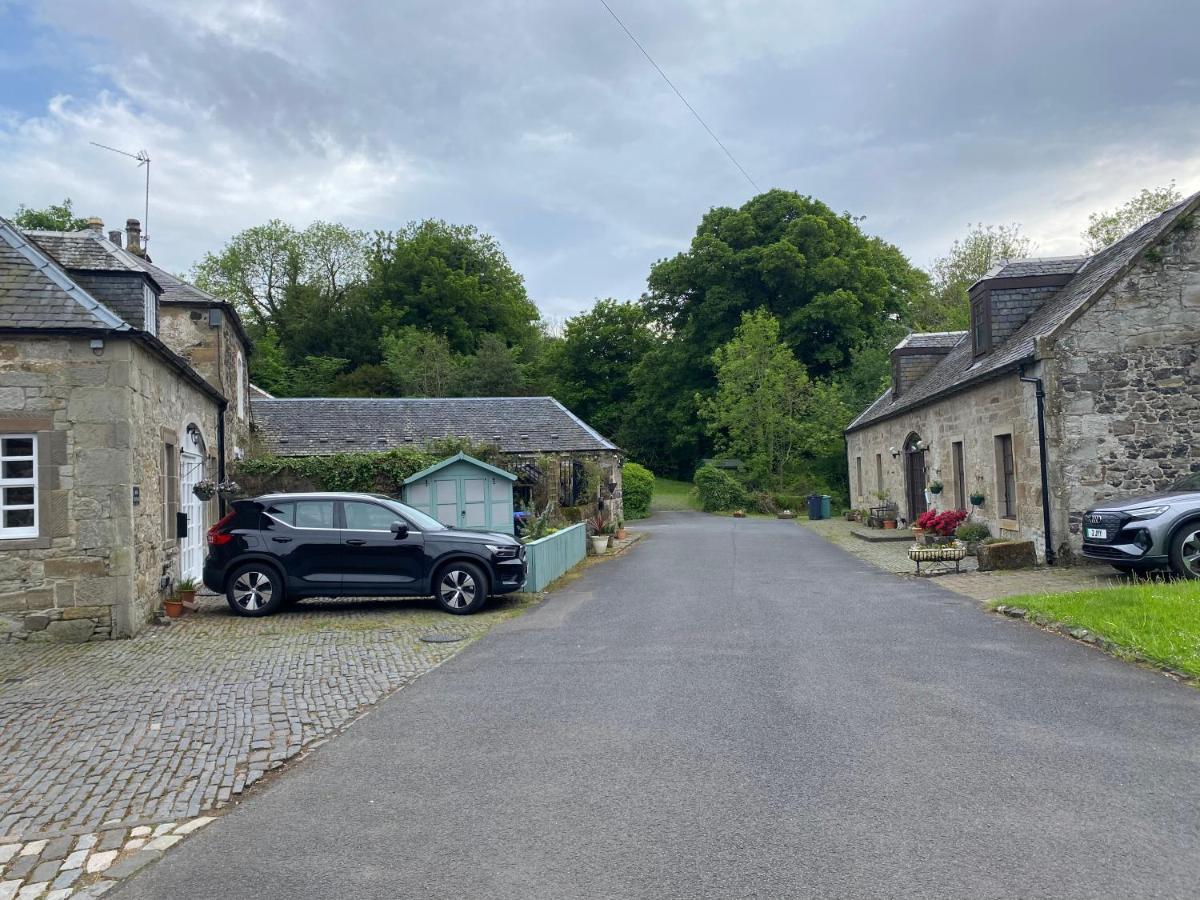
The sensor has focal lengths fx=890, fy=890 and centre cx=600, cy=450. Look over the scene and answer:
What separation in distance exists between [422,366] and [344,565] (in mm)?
37097

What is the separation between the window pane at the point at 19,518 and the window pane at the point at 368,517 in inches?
144

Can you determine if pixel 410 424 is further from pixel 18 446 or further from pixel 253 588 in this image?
pixel 18 446

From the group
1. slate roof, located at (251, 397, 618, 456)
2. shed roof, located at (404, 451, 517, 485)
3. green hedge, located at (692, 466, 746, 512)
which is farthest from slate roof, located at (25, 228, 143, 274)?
green hedge, located at (692, 466, 746, 512)

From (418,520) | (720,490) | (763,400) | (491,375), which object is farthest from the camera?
(491,375)

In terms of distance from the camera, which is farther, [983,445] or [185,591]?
[983,445]

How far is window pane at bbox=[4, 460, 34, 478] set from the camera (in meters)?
10.3

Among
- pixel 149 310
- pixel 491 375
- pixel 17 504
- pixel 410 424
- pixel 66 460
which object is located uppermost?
pixel 491 375

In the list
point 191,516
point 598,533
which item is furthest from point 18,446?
point 598,533

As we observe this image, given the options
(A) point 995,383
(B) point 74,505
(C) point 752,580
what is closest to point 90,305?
(B) point 74,505

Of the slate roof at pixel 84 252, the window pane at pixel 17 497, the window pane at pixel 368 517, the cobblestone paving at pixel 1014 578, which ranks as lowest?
the cobblestone paving at pixel 1014 578

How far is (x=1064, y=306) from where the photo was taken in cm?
1602

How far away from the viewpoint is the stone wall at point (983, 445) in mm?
15414

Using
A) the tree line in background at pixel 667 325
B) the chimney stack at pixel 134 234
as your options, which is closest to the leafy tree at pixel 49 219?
the tree line in background at pixel 667 325

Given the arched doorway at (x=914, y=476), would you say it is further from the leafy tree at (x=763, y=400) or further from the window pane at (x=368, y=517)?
the leafy tree at (x=763, y=400)
